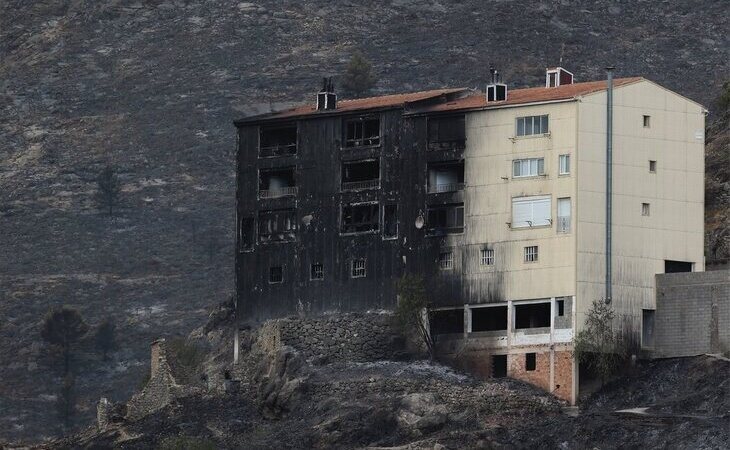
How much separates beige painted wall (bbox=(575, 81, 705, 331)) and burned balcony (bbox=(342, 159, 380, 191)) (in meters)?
10.7

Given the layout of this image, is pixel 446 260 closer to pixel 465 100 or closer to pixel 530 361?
pixel 530 361

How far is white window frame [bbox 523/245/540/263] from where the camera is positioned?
383ft

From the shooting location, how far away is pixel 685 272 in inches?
4641

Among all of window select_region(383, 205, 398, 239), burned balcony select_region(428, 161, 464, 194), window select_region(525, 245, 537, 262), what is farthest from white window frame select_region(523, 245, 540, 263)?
window select_region(383, 205, 398, 239)

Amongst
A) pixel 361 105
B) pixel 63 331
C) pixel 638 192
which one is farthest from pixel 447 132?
pixel 63 331

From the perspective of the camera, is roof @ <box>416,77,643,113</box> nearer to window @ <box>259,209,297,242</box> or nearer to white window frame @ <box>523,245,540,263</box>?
white window frame @ <box>523,245,540,263</box>

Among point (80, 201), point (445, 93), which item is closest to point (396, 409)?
point (445, 93)

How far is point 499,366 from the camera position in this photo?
11794cm

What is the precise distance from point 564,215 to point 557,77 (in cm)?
1216

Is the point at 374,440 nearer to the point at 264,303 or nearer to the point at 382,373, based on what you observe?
the point at 382,373

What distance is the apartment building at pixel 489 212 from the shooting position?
116 metres

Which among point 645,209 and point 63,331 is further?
point 63,331

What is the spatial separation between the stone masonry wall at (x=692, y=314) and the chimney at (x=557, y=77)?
12909mm

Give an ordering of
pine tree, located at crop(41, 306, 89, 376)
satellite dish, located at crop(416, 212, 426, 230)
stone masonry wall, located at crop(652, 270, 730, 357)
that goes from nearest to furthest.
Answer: stone masonry wall, located at crop(652, 270, 730, 357) < satellite dish, located at crop(416, 212, 426, 230) < pine tree, located at crop(41, 306, 89, 376)
